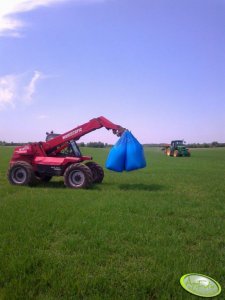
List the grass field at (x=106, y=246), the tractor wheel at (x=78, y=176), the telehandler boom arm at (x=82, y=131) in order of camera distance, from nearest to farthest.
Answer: the grass field at (x=106, y=246) → the tractor wheel at (x=78, y=176) → the telehandler boom arm at (x=82, y=131)

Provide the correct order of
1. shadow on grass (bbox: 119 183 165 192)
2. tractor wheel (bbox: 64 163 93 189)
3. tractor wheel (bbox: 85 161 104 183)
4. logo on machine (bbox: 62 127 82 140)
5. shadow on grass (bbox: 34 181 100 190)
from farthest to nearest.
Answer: tractor wheel (bbox: 85 161 104 183), logo on machine (bbox: 62 127 82 140), shadow on grass (bbox: 34 181 100 190), shadow on grass (bbox: 119 183 165 192), tractor wheel (bbox: 64 163 93 189)

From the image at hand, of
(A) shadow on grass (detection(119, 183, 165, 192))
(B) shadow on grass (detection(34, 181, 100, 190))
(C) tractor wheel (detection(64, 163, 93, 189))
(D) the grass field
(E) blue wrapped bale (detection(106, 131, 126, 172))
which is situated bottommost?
(D) the grass field

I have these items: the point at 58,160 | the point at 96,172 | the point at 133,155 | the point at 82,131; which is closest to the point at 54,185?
the point at 58,160

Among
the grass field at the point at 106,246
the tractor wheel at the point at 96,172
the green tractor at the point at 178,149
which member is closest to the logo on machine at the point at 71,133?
the tractor wheel at the point at 96,172

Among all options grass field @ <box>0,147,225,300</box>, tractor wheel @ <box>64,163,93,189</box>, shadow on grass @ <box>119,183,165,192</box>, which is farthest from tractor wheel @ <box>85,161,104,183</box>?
grass field @ <box>0,147,225,300</box>

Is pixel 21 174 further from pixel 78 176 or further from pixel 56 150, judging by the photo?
pixel 78 176

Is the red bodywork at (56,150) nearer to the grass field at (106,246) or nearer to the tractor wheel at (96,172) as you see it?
the tractor wheel at (96,172)

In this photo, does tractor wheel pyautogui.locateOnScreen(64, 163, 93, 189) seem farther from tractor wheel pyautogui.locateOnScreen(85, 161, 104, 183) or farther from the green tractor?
the green tractor

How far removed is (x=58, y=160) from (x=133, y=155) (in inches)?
111

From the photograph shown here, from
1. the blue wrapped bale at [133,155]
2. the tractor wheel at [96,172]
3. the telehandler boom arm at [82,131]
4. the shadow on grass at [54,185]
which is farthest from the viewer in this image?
the tractor wheel at [96,172]

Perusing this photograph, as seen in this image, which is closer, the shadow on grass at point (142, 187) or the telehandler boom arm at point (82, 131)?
the shadow on grass at point (142, 187)

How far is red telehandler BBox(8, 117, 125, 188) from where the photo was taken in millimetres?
11812

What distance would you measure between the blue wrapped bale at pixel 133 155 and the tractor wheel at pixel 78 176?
137 centimetres

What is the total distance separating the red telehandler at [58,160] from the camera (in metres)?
11.8
